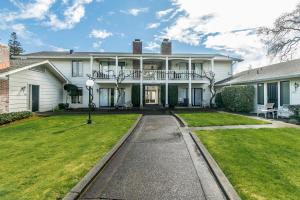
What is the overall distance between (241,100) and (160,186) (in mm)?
15583

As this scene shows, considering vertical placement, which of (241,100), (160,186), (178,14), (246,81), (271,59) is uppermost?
(178,14)

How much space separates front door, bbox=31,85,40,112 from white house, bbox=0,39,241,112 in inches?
17.8

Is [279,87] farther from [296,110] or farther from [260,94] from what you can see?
[296,110]

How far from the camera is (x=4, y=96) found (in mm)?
14352

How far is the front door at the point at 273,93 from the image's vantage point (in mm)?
16186

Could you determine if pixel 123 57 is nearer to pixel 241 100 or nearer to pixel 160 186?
pixel 241 100

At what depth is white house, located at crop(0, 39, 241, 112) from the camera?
73.4 feet

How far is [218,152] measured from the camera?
6547mm

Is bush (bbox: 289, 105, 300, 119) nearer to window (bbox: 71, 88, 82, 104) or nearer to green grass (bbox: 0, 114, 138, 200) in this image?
green grass (bbox: 0, 114, 138, 200)

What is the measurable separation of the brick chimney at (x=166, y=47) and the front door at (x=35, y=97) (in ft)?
47.8

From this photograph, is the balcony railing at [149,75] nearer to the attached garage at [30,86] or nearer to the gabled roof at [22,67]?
the gabled roof at [22,67]

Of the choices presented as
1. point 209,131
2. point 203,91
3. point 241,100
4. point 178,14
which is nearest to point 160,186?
point 209,131

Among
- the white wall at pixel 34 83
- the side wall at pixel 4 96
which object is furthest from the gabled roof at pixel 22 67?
the side wall at pixel 4 96

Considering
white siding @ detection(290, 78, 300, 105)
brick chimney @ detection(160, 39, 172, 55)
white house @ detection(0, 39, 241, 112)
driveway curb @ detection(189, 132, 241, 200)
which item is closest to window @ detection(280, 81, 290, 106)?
white siding @ detection(290, 78, 300, 105)
